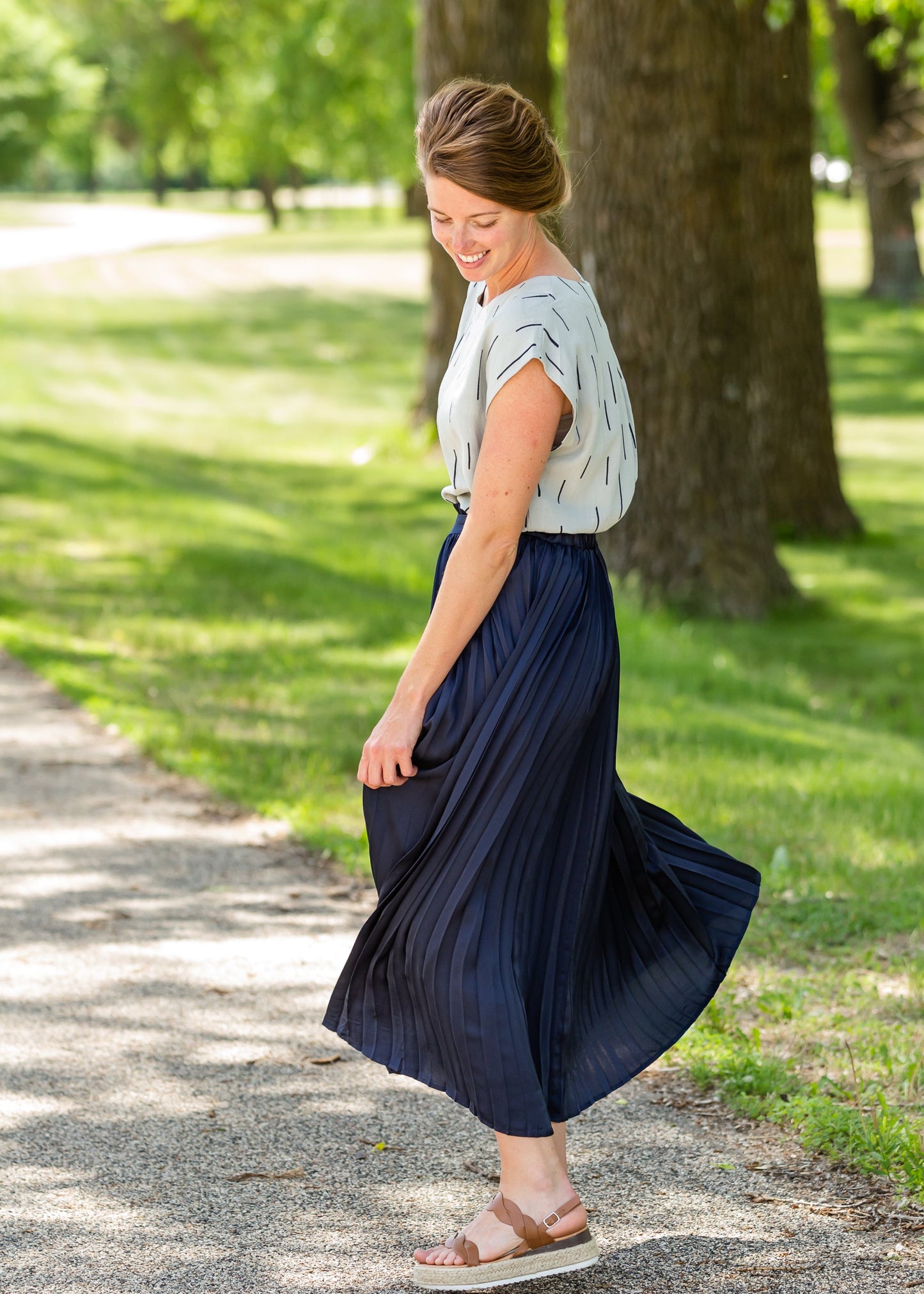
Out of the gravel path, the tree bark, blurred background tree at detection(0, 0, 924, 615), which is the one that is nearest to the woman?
the gravel path

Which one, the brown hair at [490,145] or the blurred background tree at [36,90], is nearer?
the brown hair at [490,145]

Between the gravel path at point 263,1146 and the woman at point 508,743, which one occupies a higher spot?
the woman at point 508,743

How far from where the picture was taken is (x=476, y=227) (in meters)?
2.78

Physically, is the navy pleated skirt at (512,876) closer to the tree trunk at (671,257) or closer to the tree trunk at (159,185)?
the tree trunk at (671,257)

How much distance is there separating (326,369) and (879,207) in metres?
11.6

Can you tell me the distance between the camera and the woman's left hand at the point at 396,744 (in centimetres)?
287

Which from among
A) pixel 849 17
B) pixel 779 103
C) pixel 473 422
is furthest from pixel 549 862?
pixel 849 17

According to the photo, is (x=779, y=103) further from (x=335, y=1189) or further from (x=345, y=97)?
(x=345, y=97)

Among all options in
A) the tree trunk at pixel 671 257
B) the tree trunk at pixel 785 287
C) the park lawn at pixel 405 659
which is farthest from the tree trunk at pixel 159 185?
the tree trunk at pixel 671 257

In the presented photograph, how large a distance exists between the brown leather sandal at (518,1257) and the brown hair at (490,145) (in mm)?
1808

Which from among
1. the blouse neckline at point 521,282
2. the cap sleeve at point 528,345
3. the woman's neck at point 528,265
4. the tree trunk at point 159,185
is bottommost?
the cap sleeve at point 528,345

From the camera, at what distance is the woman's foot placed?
2885 millimetres

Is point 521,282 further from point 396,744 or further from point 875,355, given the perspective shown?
point 875,355

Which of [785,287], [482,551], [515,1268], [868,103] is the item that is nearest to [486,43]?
[785,287]
